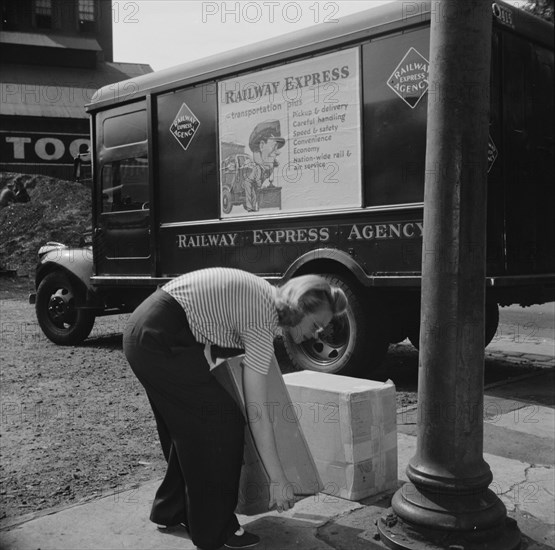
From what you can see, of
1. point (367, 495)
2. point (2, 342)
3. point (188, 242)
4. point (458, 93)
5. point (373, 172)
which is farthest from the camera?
point (2, 342)

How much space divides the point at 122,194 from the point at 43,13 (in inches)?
960

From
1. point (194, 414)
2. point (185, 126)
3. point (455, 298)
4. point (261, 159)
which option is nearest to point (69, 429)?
point (194, 414)

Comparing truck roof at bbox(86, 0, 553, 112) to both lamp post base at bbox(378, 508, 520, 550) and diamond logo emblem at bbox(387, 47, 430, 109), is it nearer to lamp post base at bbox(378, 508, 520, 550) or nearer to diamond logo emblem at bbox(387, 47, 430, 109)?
diamond logo emblem at bbox(387, 47, 430, 109)

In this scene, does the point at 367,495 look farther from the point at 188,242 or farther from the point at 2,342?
the point at 2,342

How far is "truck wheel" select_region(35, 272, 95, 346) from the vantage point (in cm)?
955

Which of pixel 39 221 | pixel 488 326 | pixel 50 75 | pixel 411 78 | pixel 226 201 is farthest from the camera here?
pixel 50 75

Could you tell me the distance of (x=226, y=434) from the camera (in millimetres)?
3359

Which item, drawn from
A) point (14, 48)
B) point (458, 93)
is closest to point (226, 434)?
point (458, 93)

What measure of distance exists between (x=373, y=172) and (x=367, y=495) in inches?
126

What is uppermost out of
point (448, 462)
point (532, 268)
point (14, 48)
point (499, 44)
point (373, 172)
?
point (14, 48)

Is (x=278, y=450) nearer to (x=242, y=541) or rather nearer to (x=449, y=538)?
(x=242, y=541)

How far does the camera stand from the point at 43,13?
30141 millimetres

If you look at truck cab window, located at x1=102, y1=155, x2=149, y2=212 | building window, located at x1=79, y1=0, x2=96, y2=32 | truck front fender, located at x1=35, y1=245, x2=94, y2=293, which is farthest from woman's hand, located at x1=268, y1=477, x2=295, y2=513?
building window, located at x1=79, y1=0, x2=96, y2=32

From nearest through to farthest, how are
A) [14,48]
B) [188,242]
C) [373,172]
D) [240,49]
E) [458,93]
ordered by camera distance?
[458,93], [373,172], [240,49], [188,242], [14,48]
